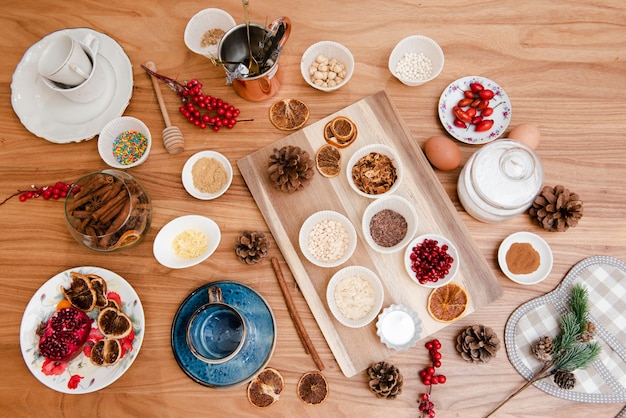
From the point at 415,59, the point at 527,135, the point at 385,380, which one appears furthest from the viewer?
the point at 415,59

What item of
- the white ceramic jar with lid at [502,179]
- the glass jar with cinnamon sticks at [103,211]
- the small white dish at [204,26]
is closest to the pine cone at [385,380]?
the white ceramic jar with lid at [502,179]

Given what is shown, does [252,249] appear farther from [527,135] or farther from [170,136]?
[527,135]

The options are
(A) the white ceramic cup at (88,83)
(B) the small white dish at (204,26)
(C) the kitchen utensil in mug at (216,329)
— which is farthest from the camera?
(B) the small white dish at (204,26)

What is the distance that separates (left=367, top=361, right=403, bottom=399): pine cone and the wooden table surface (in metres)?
0.04

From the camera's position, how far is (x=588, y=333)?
1.16 meters

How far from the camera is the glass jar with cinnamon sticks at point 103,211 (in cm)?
115

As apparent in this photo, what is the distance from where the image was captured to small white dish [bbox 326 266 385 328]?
1.17 m

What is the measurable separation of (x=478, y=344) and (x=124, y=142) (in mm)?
1131

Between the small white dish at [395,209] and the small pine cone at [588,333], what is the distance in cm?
50

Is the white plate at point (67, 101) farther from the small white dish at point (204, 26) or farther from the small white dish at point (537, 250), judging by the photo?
the small white dish at point (537, 250)

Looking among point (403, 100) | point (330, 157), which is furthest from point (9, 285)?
point (403, 100)

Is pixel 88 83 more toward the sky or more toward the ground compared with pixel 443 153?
more toward the ground

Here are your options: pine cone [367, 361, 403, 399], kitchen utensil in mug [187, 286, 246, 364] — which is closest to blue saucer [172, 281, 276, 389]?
kitchen utensil in mug [187, 286, 246, 364]

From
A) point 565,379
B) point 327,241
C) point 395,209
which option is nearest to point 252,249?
point 327,241
